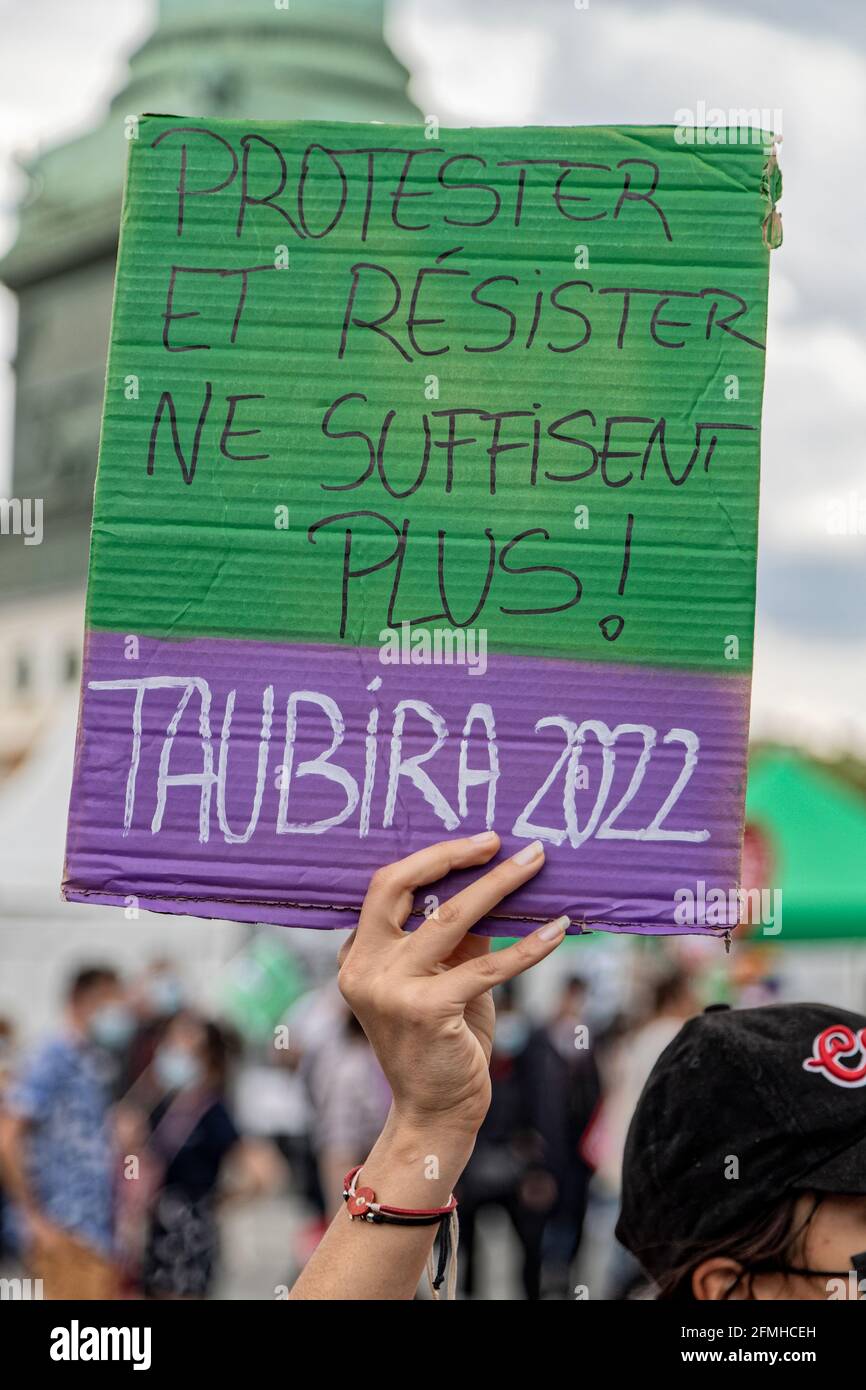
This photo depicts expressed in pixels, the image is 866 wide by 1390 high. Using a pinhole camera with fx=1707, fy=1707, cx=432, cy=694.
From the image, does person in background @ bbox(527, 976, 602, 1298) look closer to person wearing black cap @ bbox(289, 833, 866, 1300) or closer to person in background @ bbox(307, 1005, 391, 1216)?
person in background @ bbox(307, 1005, 391, 1216)

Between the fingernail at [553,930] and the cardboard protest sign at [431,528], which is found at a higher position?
the cardboard protest sign at [431,528]

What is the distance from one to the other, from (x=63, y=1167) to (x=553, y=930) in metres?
5.70

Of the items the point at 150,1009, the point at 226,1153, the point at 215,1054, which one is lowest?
the point at 226,1153

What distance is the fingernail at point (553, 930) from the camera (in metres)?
2.14

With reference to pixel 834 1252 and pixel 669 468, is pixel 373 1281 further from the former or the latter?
pixel 669 468

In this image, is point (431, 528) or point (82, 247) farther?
point (82, 247)

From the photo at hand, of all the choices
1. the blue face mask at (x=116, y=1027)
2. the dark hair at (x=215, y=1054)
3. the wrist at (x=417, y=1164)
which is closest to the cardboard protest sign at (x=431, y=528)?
the wrist at (x=417, y=1164)

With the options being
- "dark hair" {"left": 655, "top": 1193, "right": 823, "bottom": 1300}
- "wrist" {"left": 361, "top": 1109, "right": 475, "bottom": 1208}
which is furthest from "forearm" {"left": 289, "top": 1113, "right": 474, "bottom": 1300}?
"dark hair" {"left": 655, "top": 1193, "right": 823, "bottom": 1300}

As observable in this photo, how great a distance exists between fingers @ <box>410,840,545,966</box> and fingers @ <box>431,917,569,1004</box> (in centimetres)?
4

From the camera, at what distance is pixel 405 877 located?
2.21m

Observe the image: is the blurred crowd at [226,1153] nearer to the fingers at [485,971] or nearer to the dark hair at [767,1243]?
the dark hair at [767,1243]

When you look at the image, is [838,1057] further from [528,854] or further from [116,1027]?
[116,1027]

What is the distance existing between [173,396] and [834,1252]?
1.49 metres

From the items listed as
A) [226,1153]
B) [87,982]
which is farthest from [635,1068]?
[87,982]
